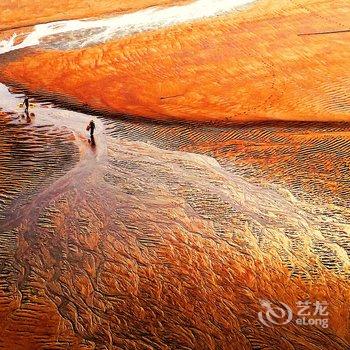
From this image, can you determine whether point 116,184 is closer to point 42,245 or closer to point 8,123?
point 42,245

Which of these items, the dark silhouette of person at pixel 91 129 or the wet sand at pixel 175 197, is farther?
the dark silhouette of person at pixel 91 129

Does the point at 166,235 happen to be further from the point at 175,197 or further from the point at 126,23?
the point at 126,23

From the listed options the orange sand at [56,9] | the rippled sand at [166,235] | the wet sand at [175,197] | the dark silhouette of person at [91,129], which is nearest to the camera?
the rippled sand at [166,235]

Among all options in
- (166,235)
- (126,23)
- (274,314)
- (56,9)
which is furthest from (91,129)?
(56,9)

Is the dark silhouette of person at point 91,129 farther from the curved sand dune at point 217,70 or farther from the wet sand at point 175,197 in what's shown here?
the curved sand dune at point 217,70

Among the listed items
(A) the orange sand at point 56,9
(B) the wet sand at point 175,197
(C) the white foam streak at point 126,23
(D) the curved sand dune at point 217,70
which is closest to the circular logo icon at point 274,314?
(B) the wet sand at point 175,197
